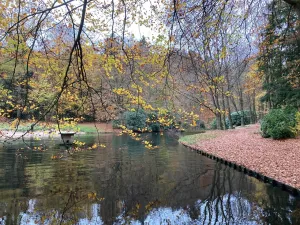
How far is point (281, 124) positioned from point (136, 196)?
9193 mm

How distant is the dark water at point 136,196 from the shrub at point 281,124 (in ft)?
14.2

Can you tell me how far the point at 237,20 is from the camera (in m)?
4.84

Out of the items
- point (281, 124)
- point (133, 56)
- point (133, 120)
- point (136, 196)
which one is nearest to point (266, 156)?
point (281, 124)

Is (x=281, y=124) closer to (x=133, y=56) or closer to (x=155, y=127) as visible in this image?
(x=133, y=56)

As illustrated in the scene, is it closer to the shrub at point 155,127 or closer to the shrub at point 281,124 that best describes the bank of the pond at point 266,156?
the shrub at point 281,124

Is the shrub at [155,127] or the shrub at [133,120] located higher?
the shrub at [133,120]

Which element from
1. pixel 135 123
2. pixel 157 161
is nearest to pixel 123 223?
pixel 157 161

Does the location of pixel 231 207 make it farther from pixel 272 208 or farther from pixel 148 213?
pixel 148 213

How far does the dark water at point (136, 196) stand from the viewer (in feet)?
16.2

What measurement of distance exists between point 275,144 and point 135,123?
55.1ft

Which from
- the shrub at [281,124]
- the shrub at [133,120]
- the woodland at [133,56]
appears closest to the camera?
the woodland at [133,56]

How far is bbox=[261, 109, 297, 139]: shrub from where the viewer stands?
12.5m

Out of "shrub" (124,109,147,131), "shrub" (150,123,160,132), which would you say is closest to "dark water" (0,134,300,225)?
"shrub" (124,109,147,131)

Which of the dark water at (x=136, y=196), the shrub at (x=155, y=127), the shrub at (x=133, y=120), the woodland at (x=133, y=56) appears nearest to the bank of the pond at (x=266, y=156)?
the dark water at (x=136, y=196)
